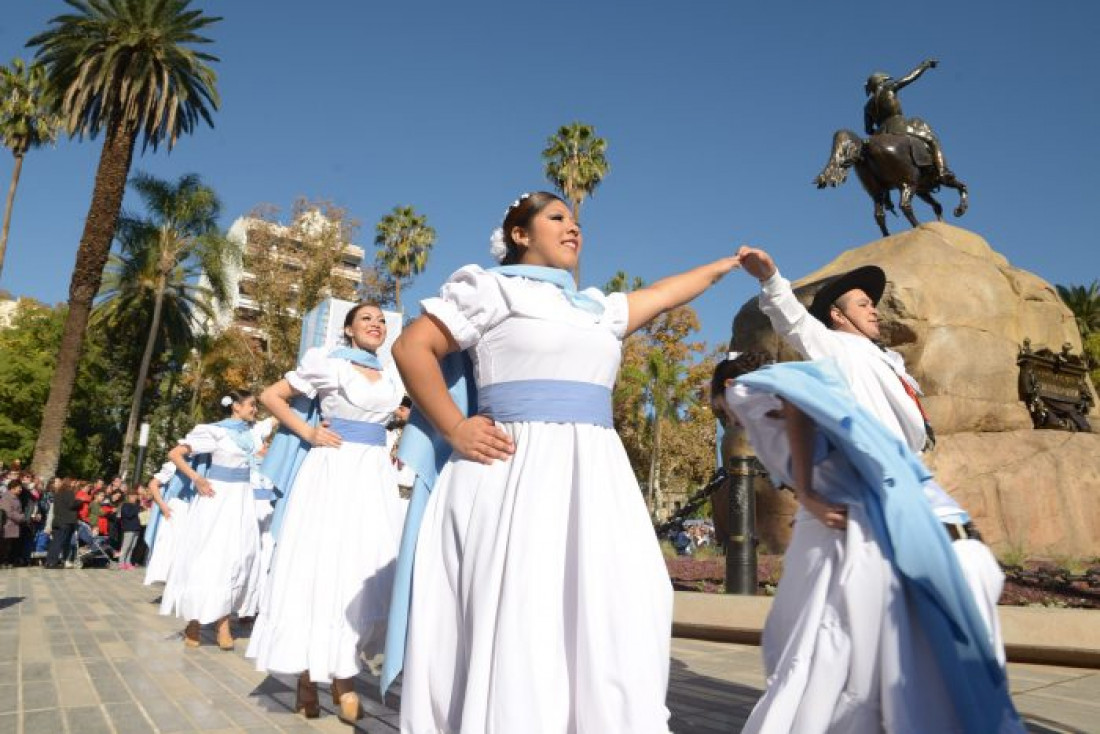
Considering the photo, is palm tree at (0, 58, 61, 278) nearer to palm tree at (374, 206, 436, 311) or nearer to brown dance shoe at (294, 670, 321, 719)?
palm tree at (374, 206, 436, 311)

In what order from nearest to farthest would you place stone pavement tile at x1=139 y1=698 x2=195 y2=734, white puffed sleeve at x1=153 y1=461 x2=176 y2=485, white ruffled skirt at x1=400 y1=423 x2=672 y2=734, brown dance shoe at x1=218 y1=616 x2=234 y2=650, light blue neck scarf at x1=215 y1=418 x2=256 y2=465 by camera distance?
white ruffled skirt at x1=400 y1=423 x2=672 y2=734 → stone pavement tile at x1=139 y1=698 x2=195 y2=734 → brown dance shoe at x1=218 y1=616 x2=234 y2=650 → light blue neck scarf at x1=215 y1=418 x2=256 y2=465 → white puffed sleeve at x1=153 y1=461 x2=176 y2=485

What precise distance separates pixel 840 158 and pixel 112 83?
21417 millimetres

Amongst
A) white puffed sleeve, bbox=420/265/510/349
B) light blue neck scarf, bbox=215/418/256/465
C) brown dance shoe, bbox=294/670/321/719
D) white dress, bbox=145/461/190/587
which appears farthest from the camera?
white dress, bbox=145/461/190/587

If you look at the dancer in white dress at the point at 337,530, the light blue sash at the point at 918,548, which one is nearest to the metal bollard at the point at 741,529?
the dancer in white dress at the point at 337,530

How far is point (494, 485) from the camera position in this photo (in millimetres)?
2477

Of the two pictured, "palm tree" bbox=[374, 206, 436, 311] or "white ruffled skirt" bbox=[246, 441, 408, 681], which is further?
"palm tree" bbox=[374, 206, 436, 311]

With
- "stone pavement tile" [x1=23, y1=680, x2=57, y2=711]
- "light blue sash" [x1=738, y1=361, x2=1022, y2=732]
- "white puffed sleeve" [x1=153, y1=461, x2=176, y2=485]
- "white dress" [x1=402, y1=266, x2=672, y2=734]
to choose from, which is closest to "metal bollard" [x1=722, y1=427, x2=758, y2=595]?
"light blue sash" [x1=738, y1=361, x2=1022, y2=732]

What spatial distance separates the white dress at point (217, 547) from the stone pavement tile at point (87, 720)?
8.01 feet

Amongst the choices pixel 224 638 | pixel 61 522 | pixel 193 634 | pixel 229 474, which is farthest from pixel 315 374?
pixel 61 522

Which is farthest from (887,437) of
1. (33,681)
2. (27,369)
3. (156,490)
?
(27,369)

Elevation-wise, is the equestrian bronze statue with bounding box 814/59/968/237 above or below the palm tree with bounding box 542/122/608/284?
below

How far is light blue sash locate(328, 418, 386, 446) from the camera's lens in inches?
189

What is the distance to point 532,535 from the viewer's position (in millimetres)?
2361

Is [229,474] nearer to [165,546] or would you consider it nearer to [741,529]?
[165,546]
